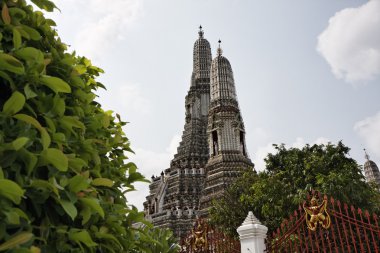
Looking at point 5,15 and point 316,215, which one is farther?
point 316,215

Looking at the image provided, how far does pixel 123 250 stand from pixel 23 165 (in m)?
0.84

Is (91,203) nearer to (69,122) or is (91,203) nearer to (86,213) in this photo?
(86,213)

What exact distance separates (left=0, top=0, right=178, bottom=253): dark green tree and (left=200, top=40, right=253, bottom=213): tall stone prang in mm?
20608

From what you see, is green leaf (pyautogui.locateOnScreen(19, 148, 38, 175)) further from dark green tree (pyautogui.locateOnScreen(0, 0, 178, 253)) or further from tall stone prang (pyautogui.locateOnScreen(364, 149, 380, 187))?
tall stone prang (pyautogui.locateOnScreen(364, 149, 380, 187))

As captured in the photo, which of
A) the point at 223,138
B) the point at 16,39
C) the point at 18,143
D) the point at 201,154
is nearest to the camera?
the point at 18,143

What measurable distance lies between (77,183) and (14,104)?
44cm

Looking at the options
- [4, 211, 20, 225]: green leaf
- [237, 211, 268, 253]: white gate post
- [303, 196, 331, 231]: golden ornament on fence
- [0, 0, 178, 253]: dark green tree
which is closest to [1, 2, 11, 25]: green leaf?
[0, 0, 178, 253]: dark green tree

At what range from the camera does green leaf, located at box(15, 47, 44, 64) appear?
5.62 ft

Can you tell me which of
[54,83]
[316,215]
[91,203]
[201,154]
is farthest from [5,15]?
[201,154]

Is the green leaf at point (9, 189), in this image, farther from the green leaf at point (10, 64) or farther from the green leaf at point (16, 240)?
the green leaf at point (10, 64)

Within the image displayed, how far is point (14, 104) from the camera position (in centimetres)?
154

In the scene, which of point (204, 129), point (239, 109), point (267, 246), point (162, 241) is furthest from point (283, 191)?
point (204, 129)

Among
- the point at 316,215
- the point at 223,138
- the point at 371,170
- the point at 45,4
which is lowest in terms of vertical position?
the point at 316,215

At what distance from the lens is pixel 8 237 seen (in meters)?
1.32
